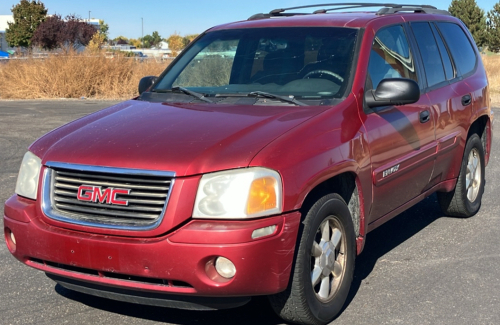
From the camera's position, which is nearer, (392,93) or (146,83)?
(392,93)

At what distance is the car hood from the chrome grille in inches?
1.9

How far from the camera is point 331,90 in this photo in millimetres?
4613

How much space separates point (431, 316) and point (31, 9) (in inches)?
2565

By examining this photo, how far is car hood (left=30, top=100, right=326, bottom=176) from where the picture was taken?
361 centimetres

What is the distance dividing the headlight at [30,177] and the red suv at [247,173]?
0.01 m

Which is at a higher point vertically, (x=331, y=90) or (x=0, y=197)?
(x=331, y=90)

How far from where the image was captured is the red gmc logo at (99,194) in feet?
11.9

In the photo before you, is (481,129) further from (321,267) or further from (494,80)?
(494,80)

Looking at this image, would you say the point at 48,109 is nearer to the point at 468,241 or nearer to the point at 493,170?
the point at 493,170

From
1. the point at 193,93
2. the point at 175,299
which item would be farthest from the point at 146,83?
the point at 175,299

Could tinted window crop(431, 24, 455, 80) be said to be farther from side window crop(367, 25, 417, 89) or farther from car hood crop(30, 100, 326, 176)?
car hood crop(30, 100, 326, 176)

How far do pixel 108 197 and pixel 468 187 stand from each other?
397cm

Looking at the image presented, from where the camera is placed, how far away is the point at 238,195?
3.51 meters

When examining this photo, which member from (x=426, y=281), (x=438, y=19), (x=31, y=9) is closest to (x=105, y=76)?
(x=438, y=19)
